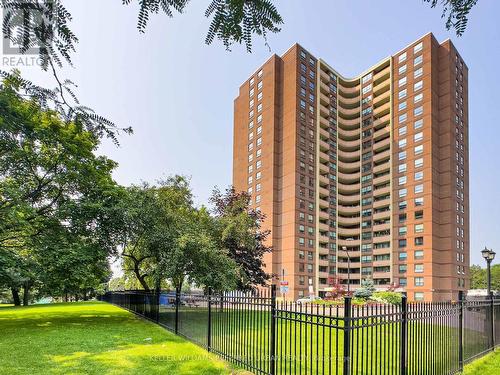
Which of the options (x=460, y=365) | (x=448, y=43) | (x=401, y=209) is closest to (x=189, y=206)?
(x=460, y=365)

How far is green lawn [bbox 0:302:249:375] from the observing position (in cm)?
745

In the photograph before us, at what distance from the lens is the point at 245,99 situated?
73.6 m

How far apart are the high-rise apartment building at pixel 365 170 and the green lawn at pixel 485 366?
145ft

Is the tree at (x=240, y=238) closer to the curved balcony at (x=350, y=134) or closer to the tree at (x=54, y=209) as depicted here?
the tree at (x=54, y=209)

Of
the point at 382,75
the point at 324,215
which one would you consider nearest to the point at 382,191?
the point at 324,215

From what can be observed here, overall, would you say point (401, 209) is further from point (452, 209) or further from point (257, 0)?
point (257, 0)

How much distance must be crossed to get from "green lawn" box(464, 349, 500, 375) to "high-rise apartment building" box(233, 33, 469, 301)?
4433cm

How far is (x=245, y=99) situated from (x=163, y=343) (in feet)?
221

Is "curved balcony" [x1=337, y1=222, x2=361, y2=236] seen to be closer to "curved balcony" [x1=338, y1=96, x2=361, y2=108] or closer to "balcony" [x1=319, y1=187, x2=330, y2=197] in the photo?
"balcony" [x1=319, y1=187, x2=330, y2=197]

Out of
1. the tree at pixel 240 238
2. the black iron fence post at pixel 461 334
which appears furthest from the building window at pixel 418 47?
the black iron fence post at pixel 461 334

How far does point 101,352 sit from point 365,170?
2564 inches

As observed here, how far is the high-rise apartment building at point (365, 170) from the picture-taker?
56.6m

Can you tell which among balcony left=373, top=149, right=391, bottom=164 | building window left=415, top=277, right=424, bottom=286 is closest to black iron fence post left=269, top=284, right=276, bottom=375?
building window left=415, top=277, right=424, bottom=286

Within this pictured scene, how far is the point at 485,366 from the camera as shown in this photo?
27.2 feet
